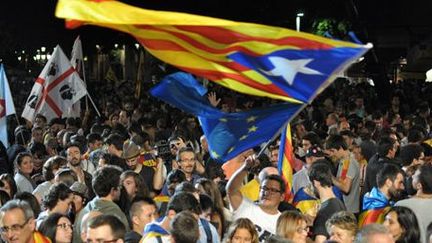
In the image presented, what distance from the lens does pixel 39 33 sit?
52.8m

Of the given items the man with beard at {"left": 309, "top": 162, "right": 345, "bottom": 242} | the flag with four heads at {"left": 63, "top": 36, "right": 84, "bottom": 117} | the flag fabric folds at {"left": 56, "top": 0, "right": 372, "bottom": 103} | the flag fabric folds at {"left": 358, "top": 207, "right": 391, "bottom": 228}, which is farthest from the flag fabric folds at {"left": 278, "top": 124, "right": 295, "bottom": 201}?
the flag with four heads at {"left": 63, "top": 36, "right": 84, "bottom": 117}

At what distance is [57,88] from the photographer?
57.9ft

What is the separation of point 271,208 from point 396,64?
37.8 meters

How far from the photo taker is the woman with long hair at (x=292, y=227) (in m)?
7.67

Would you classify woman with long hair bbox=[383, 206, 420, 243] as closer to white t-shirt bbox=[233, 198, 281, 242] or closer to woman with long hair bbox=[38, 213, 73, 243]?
white t-shirt bbox=[233, 198, 281, 242]

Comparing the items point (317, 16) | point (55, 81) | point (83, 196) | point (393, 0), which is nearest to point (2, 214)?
point (83, 196)

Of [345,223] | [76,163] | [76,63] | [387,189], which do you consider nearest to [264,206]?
[345,223]

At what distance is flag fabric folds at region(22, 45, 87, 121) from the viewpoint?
17.5 metres

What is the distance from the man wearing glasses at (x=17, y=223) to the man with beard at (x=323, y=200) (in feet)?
8.42

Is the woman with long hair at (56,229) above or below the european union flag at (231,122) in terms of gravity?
below

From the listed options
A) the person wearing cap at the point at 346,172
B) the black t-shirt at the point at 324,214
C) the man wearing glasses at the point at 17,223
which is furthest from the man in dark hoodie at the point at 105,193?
the person wearing cap at the point at 346,172

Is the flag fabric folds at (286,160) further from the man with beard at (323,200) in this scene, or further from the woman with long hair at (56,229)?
→ the woman with long hair at (56,229)

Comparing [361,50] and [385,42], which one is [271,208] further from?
[385,42]

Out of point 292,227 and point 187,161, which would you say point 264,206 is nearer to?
point 292,227
